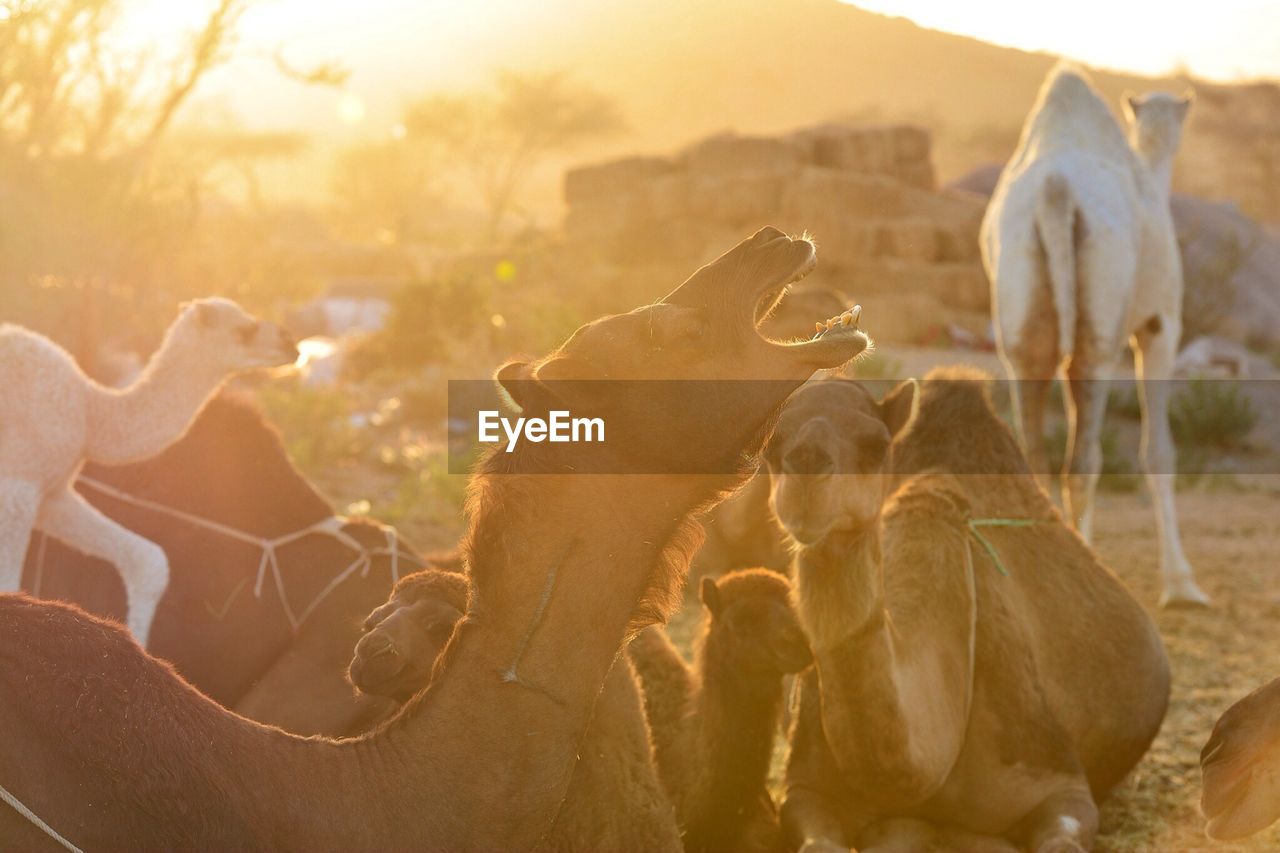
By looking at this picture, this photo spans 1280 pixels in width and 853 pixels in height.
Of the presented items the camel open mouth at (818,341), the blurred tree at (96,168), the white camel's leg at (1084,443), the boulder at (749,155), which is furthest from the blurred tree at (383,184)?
the camel open mouth at (818,341)

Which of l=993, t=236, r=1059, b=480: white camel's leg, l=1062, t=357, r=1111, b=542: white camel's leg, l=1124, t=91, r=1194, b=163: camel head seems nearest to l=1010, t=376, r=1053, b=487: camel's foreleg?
l=993, t=236, r=1059, b=480: white camel's leg

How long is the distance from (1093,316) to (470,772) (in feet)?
18.6

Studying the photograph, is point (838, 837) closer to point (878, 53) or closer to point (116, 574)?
→ point (116, 574)

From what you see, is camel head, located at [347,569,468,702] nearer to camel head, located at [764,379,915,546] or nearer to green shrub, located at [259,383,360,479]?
camel head, located at [764,379,915,546]

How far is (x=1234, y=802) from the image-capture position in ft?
9.93

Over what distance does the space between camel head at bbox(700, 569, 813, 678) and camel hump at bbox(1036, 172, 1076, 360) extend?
3.51 meters

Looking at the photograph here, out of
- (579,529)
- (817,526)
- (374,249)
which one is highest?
(579,529)

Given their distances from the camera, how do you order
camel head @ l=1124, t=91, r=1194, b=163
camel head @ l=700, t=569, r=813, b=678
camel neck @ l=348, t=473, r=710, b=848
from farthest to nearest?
camel head @ l=1124, t=91, r=1194, b=163, camel head @ l=700, t=569, r=813, b=678, camel neck @ l=348, t=473, r=710, b=848

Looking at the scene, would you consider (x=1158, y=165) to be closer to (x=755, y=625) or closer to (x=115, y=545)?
(x=755, y=625)

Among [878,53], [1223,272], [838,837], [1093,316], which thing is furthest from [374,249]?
[878,53]

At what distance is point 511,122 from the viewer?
151 ft

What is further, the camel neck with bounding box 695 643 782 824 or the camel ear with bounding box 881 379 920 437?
the camel neck with bounding box 695 643 782 824

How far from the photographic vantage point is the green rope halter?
4762 millimetres

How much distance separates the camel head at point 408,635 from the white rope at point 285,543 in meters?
1.31
